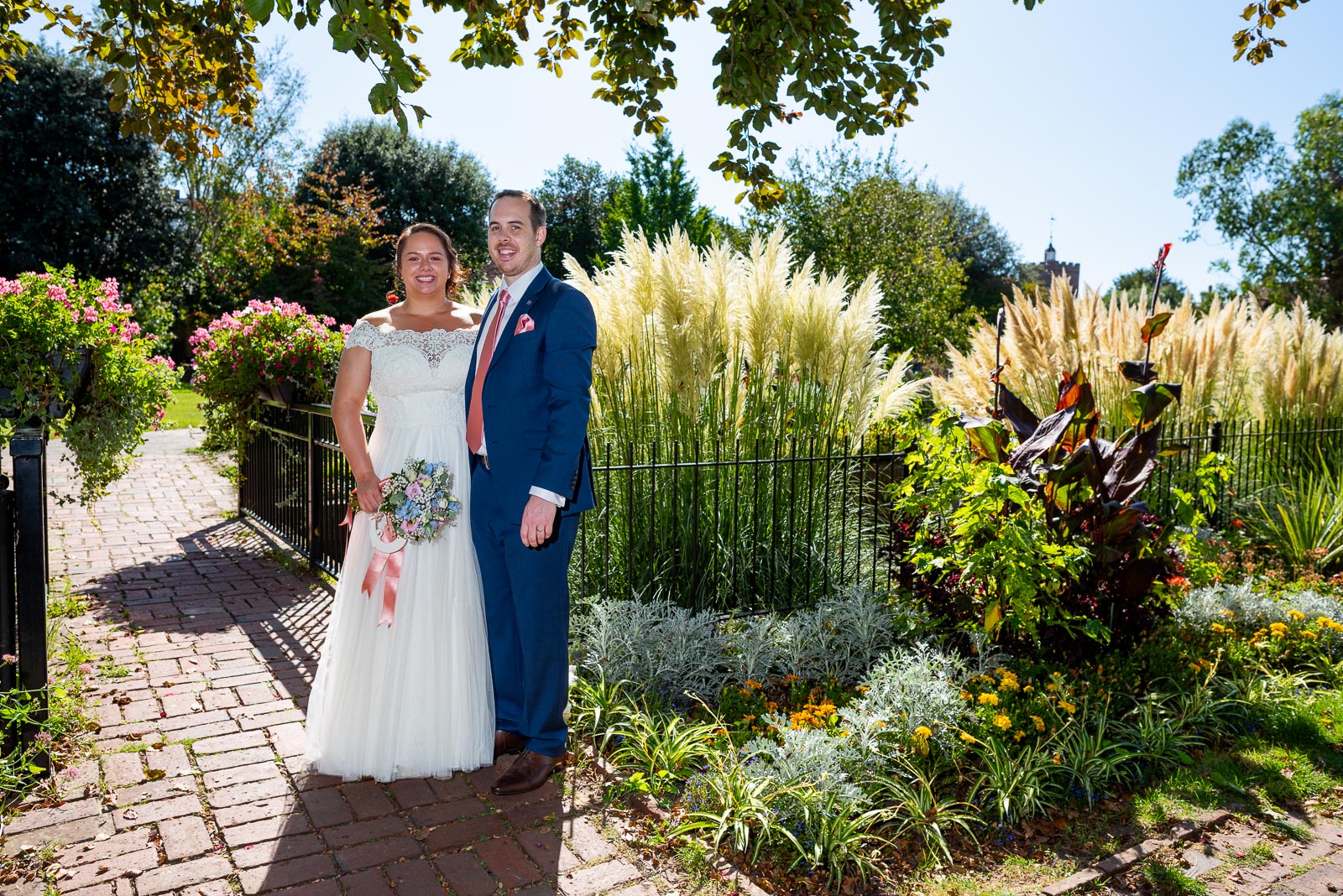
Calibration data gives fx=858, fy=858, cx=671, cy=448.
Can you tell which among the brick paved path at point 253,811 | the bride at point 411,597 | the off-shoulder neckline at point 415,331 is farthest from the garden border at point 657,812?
the off-shoulder neckline at point 415,331

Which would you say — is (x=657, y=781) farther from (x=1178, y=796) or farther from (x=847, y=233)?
(x=847, y=233)

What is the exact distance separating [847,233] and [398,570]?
1358 centimetres

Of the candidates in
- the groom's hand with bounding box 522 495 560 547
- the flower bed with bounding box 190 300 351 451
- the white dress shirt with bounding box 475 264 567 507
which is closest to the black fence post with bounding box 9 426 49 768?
the white dress shirt with bounding box 475 264 567 507

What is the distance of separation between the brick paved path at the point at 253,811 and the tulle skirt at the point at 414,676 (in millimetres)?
94

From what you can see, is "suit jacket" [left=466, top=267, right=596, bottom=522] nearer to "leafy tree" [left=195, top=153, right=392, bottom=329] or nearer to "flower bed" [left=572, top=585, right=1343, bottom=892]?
"flower bed" [left=572, top=585, right=1343, bottom=892]

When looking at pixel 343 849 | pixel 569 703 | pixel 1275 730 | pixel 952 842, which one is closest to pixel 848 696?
pixel 952 842

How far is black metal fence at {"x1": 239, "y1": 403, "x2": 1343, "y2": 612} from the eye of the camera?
495 centimetres

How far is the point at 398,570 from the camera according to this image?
3.27 metres

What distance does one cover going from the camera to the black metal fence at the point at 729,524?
16.2ft

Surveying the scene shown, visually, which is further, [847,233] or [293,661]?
[847,233]

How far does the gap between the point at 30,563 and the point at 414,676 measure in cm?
139

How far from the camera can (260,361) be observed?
670cm

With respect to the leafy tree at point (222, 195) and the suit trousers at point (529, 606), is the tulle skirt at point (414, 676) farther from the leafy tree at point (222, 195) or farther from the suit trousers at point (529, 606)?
the leafy tree at point (222, 195)

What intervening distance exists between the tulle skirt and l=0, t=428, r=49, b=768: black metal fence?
95cm
